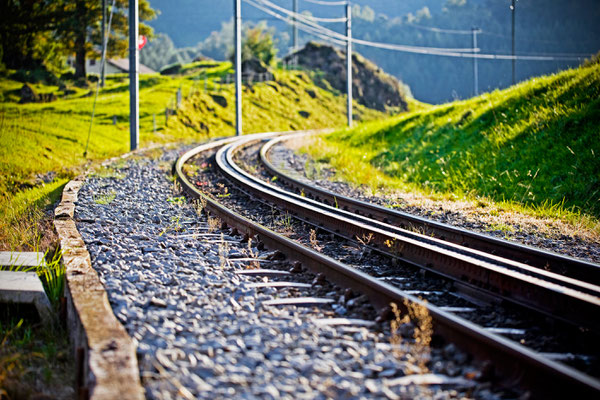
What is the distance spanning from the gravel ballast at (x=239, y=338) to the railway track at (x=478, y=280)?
159 mm

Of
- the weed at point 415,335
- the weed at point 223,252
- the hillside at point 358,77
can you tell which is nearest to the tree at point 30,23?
→ the hillside at point 358,77

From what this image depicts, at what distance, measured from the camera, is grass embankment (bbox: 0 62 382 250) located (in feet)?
33.8

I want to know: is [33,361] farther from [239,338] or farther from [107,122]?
[107,122]

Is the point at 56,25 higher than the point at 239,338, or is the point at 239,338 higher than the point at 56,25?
the point at 56,25

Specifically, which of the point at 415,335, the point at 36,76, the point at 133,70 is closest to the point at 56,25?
the point at 36,76

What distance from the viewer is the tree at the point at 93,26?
38.0 metres

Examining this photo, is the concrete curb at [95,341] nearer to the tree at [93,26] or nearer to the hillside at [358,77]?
the tree at [93,26]

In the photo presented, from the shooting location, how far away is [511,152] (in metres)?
11.5

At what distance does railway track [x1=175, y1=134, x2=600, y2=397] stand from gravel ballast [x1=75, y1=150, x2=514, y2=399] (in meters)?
0.16

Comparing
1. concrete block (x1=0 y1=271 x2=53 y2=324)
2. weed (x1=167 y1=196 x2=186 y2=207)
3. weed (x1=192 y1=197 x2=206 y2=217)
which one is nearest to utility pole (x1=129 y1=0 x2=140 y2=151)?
weed (x1=167 y1=196 x2=186 y2=207)

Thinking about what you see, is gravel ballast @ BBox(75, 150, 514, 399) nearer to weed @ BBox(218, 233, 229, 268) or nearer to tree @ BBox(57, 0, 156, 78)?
weed @ BBox(218, 233, 229, 268)

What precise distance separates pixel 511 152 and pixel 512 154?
0.11 metres

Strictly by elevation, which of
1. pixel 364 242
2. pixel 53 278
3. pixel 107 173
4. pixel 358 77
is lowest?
pixel 107 173

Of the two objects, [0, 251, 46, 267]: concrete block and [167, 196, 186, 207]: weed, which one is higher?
[0, 251, 46, 267]: concrete block
